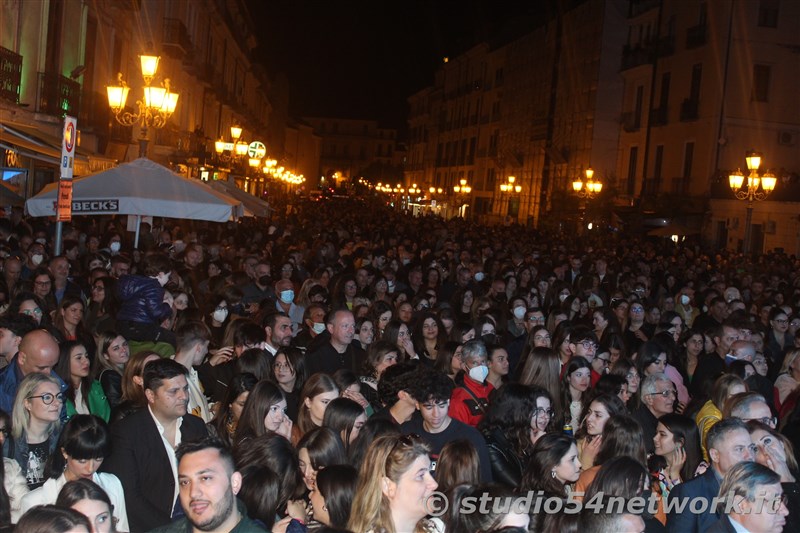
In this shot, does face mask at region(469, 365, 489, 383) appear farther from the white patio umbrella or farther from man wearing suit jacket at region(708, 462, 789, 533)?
the white patio umbrella

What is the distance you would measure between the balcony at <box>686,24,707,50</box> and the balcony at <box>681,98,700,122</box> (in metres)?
2.00

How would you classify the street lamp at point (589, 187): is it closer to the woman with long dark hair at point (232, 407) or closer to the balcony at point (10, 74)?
the balcony at point (10, 74)

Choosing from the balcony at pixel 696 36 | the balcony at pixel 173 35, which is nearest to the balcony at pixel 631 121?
the balcony at pixel 696 36

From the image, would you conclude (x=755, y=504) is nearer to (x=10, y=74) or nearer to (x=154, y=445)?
(x=154, y=445)

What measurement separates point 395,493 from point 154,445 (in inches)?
66.0

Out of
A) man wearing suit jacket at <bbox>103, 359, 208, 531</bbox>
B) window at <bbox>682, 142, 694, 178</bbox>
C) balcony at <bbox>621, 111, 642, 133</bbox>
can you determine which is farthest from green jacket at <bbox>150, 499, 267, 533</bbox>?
balcony at <bbox>621, 111, 642, 133</bbox>

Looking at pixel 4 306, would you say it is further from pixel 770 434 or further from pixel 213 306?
pixel 770 434

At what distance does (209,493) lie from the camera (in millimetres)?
4055

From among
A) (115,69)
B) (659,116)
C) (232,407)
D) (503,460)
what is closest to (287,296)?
(232,407)

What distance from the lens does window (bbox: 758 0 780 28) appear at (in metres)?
32.2

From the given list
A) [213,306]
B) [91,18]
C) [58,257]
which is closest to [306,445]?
[213,306]

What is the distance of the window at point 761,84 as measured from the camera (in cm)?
3269

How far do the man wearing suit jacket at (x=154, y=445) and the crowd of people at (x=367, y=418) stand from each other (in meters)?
0.01

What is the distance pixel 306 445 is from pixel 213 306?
15.8ft
